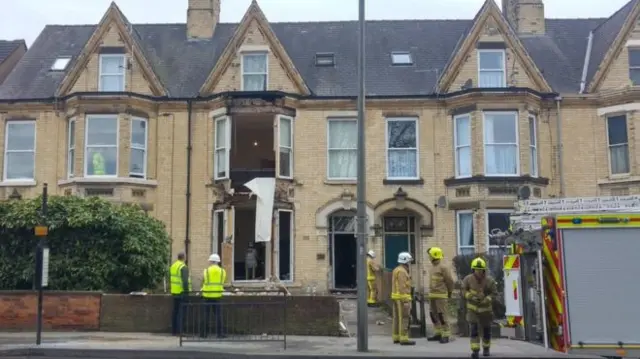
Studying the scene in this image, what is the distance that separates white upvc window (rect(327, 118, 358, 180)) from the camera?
23.6 meters

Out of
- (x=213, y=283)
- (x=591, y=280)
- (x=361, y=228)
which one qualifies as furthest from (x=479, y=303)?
(x=213, y=283)

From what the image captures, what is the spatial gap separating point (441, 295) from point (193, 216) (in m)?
12.1

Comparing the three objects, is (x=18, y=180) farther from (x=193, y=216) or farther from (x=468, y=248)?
(x=468, y=248)

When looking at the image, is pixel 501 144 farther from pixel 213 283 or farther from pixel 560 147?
pixel 213 283

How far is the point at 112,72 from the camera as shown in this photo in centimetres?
2406

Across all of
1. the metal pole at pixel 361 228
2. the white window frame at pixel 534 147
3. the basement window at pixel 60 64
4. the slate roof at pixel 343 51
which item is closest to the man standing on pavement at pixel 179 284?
the metal pole at pixel 361 228

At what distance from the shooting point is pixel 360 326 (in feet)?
40.7

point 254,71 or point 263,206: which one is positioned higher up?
point 254,71

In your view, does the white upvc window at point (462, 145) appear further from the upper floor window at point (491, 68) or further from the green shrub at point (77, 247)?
the green shrub at point (77, 247)

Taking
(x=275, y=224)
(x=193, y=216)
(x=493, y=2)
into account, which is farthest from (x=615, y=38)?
(x=193, y=216)

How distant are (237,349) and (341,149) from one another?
12.1 metres

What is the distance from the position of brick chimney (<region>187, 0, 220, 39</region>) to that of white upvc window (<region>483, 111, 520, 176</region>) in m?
11.4

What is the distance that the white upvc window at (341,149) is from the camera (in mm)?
23578

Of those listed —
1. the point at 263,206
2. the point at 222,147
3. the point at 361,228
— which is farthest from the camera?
the point at 222,147
